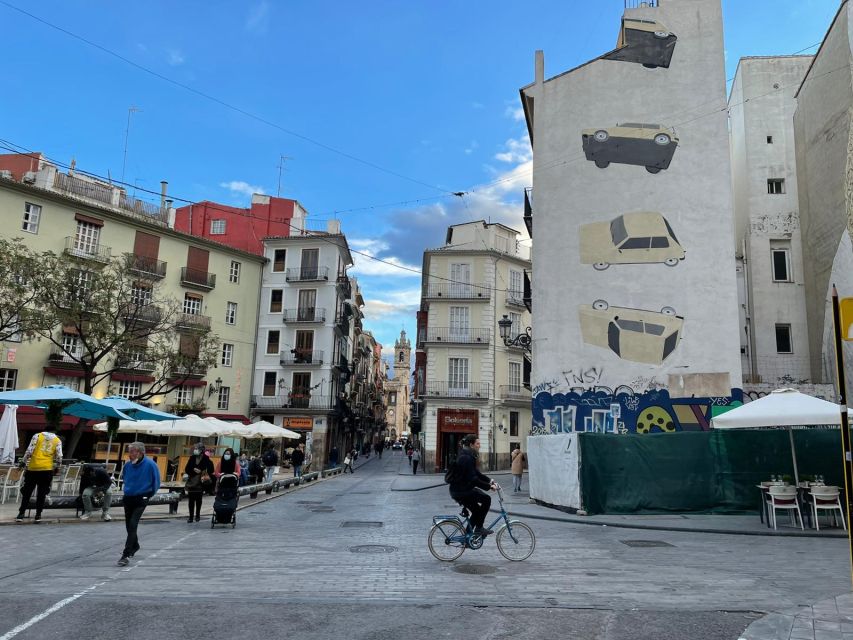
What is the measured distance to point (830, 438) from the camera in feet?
47.0

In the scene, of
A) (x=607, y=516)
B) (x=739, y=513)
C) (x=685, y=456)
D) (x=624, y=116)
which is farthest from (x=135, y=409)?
(x=624, y=116)

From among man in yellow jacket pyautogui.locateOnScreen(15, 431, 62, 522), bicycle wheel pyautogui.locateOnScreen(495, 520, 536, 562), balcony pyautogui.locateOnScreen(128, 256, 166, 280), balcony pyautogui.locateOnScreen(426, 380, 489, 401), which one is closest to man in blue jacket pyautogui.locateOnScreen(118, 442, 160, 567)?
man in yellow jacket pyautogui.locateOnScreen(15, 431, 62, 522)

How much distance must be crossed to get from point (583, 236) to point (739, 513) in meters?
12.2

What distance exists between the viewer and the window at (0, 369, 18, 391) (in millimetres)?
30531

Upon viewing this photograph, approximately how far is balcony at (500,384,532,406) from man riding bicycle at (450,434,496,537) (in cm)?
3428

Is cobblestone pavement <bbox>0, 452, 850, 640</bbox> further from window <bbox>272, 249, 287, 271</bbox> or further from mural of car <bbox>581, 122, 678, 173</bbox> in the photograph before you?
window <bbox>272, 249, 287, 271</bbox>

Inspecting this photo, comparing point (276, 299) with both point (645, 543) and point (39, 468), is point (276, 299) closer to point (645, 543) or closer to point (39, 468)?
point (39, 468)

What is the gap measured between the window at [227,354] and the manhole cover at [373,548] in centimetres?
3407

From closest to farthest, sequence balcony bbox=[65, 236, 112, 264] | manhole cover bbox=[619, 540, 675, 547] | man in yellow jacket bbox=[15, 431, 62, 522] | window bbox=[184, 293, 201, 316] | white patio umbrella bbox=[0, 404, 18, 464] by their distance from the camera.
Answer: manhole cover bbox=[619, 540, 675, 547], man in yellow jacket bbox=[15, 431, 62, 522], white patio umbrella bbox=[0, 404, 18, 464], balcony bbox=[65, 236, 112, 264], window bbox=[184, 293, 201, 316]

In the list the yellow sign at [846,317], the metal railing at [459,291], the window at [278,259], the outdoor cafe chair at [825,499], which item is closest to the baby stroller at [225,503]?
the yellow sign at [846,317]

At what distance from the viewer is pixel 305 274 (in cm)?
4559

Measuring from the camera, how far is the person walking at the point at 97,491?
1337 cm

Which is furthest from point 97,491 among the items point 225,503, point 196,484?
point 225,503

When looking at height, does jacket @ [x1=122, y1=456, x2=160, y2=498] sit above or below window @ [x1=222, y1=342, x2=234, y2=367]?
below
